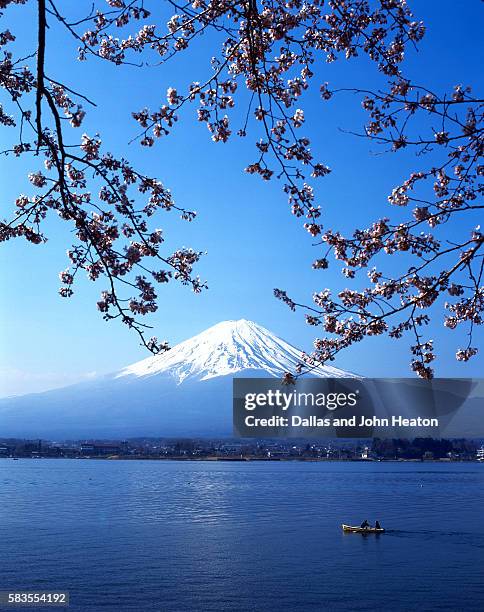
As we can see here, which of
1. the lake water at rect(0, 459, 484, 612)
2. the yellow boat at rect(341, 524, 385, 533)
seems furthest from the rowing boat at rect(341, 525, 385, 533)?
the lake water at rect(0, 459, 484, 612)

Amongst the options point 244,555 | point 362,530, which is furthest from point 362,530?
point 244,555

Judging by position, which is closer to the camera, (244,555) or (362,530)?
(244,555)

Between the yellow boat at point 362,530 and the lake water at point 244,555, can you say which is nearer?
the lake water at point 244,555

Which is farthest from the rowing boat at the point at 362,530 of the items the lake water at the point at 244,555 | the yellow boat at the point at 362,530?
the lake water at the point at 244,555

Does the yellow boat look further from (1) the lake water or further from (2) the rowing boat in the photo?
(1) the lake water

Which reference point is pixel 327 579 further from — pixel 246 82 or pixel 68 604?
pixel 246 82

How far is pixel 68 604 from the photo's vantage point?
88.3 ft

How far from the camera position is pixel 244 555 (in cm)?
3853

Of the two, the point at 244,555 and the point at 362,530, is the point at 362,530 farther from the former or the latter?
the point at 244,555

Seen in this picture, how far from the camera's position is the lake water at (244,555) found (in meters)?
28.1

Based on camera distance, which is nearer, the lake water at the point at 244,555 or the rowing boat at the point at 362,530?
the lake water at the point at 244,555

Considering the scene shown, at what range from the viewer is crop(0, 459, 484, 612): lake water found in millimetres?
28094

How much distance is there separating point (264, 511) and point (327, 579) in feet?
111

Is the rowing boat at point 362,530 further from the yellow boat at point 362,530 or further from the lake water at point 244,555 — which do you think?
the lake water at point 244,555
